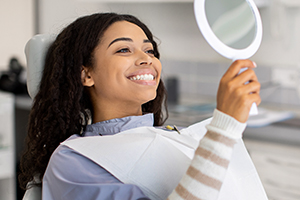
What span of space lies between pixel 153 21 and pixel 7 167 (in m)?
1.58

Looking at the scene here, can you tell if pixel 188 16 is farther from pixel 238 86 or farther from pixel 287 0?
pixel 238 86

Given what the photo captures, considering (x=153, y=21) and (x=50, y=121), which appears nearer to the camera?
(x=50, y=121)

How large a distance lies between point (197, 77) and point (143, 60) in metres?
1.88

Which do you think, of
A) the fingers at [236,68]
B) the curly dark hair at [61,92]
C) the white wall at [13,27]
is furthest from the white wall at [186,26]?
the fingers at [236,68]

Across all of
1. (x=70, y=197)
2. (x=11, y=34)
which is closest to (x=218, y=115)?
(x=70, y=197)

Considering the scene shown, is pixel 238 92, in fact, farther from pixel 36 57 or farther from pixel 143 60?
pixel 36 57

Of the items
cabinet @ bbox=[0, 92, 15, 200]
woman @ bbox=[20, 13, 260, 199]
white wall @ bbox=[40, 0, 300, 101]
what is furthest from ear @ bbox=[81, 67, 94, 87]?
cabinet @ bbox=[0, 92, 15, 200]

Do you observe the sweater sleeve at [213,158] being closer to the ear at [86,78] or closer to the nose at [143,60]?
the nose at [143,60]

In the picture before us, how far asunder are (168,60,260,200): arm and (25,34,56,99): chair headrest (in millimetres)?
651

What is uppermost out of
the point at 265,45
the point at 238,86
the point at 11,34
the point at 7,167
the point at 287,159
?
the point at 238,86

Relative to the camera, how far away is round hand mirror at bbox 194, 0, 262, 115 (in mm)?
890

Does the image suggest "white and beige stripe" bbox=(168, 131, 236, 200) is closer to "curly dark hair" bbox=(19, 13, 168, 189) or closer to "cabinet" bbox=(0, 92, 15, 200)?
"curly dark hair" bbox=(19, 13, 168, 189)

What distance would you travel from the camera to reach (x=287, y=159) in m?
2.19

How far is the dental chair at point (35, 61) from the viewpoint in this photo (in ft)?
3.93
